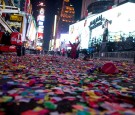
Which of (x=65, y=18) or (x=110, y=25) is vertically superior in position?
(x=65, y=18)

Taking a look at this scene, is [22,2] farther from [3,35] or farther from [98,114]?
[98,114]

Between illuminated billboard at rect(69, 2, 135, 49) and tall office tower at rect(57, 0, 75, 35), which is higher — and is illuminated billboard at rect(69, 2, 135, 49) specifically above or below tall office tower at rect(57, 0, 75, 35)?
below

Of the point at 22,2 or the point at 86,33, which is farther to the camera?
the point at 22,2

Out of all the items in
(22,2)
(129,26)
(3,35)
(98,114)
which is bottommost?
(98,114)

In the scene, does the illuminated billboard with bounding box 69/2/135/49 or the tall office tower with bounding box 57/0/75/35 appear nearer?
the illuminated billboard with bounding box 69/2/135/49

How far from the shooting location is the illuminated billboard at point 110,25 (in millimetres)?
31094

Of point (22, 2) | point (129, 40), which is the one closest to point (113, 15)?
point (129, 40)

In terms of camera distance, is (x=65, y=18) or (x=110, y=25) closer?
(x=110, y=25)

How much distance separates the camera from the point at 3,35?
16.9m

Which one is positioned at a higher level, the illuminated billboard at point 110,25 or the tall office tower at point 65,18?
the tall office tower at point 65,18

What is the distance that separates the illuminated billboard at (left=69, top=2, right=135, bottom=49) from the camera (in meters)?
31.1

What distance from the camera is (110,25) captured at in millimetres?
36062

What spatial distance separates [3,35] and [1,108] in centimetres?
1496

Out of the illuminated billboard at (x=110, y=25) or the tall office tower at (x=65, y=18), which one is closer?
the illuminated billboard at (x=110, y=25)
